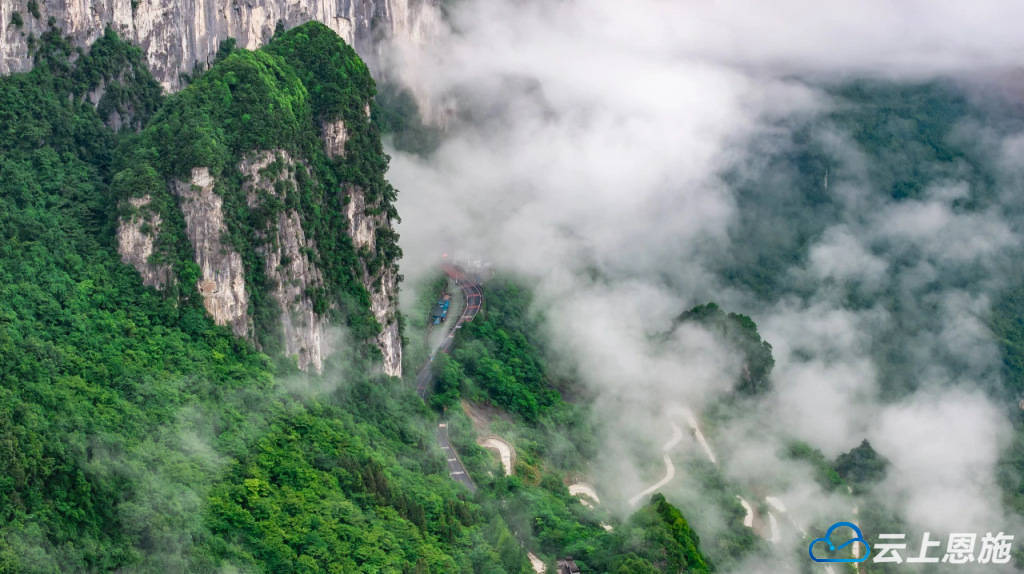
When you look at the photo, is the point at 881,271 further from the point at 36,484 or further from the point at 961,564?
the point at 36,484

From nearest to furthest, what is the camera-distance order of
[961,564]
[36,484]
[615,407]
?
1. [36,484]
2. [961,564]
3. [615,407]

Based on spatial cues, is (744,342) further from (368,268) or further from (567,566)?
Result: (567,566)

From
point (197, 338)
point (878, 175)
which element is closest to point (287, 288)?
point (197, 338)

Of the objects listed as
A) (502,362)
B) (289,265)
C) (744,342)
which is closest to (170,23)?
(289,265)

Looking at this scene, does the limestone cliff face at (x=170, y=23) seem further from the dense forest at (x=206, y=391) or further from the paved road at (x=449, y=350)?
the paved road at (x=449, y=350)

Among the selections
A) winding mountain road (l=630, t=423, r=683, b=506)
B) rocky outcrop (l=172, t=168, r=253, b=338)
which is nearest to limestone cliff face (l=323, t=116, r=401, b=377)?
rocky outcrop (l=172, t=168, r=253, b=338)
